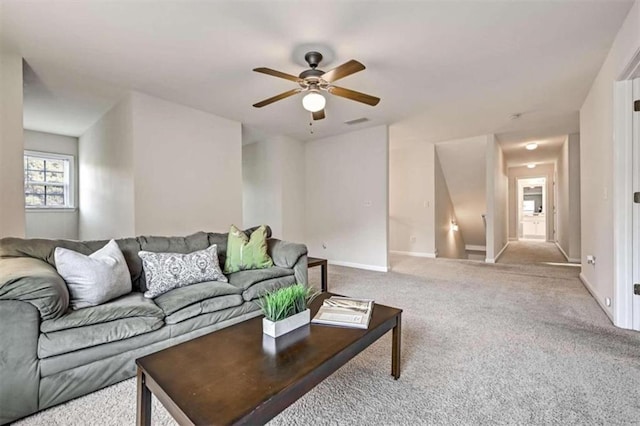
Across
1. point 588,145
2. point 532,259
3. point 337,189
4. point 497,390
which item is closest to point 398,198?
point 337,189

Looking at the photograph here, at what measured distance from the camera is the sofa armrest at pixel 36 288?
1378 mm

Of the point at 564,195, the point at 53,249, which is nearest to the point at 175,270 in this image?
the point at 53,249

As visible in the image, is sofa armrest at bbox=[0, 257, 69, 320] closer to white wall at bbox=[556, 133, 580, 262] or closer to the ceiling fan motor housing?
the ceiling fan motor housing

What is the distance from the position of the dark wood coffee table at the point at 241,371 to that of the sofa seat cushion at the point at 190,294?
65 cm

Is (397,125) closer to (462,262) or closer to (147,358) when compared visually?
(462,262)

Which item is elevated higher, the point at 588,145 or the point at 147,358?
the point at 588,145

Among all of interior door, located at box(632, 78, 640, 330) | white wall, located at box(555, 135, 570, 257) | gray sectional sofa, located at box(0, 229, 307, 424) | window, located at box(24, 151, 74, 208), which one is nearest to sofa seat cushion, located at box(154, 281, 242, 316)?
gray sectional sofa, located at box(0, 229, 307, 424)

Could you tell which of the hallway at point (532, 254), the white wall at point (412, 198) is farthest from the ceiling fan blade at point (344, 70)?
the hallway at point (532, 254)

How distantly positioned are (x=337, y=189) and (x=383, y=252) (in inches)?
58.7

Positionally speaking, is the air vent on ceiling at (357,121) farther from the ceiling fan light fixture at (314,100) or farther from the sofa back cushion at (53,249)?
the sofa back cushion at (53,249)

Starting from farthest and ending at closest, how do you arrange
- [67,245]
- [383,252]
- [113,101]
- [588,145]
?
1. [383,252]
2. [113,101]
3. [588,145]
4. [67,245]

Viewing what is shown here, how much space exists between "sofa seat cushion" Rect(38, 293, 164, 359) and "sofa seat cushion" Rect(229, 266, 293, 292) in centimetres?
64

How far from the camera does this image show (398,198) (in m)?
6.55

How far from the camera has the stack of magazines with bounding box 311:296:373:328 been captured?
154 centimetres
